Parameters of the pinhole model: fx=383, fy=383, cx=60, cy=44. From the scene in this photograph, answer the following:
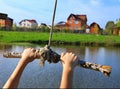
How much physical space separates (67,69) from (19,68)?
36 cm

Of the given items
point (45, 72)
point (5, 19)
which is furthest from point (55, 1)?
point (5, 19)

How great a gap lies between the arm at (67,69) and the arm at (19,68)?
0.79 feet

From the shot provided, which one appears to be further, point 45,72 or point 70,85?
point 45,72

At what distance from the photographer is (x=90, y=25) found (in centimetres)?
7981

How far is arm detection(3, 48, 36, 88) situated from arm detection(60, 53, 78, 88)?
242mm

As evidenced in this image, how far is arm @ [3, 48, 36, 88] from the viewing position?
2.54 meters

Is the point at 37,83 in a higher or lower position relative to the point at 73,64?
lower

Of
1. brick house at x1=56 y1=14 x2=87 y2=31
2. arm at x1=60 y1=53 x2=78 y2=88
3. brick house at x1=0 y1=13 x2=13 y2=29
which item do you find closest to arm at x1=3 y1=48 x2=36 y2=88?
arm at x1=60 y1=53 x2=78 y2=88

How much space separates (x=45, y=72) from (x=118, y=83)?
11.9ft

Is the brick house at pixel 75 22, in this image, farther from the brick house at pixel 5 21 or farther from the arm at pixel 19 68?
the arm at pixel 19 68

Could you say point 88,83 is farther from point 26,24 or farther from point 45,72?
point 26,24

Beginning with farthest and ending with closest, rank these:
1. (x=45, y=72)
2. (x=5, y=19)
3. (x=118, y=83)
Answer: (x=5, y=19) → (x=45, y=72) → (x=118, y=83)

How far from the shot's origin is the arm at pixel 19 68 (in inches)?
99.9

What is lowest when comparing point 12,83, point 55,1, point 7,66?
point 7,66
